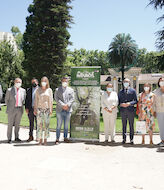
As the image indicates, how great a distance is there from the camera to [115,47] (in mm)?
31188

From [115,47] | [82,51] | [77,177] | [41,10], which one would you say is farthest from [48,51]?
[82,51]

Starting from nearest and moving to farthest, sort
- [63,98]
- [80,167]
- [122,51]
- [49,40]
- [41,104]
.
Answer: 1. [80,167]
2. [41,104]
3. [63,98]
4. [122,51]
5. [49,40]

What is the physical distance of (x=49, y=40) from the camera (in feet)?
110

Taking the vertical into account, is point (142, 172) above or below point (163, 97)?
below

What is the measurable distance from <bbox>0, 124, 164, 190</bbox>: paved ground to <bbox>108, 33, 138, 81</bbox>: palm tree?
79.8ft

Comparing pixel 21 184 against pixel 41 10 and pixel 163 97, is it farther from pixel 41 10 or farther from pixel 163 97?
pixel 41 10

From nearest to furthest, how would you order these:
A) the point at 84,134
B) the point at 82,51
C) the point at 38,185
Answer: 1. the point at 38,185
2. the point at 84,134
3. the point at 82,51

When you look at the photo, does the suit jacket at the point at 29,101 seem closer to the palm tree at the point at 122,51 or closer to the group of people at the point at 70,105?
the group of people at the point at 70,105

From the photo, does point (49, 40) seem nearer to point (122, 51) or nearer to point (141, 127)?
point (122, 51)

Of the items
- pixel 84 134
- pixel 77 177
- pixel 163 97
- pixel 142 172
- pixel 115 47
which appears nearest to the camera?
pixel 77 177

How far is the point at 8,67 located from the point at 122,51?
48.9ft

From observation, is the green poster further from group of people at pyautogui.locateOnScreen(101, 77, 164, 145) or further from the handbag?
the handbag

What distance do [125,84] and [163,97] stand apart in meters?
1.24

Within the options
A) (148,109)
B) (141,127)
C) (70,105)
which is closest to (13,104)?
(70,105)
